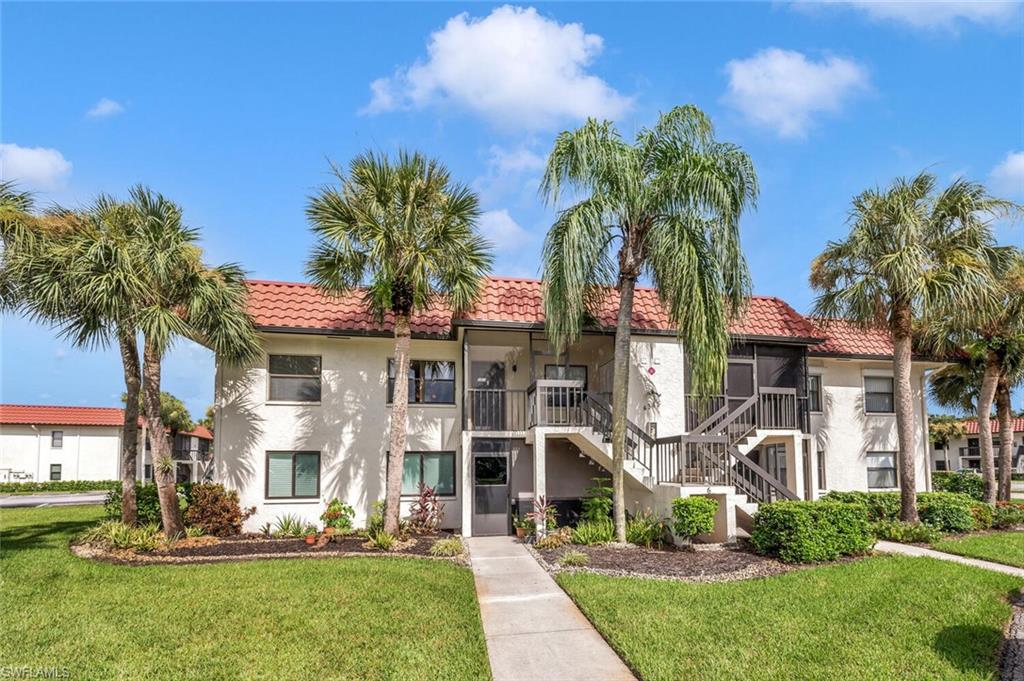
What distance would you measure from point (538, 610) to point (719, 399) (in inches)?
421

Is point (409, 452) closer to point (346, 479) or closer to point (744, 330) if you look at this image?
point (346, 479)

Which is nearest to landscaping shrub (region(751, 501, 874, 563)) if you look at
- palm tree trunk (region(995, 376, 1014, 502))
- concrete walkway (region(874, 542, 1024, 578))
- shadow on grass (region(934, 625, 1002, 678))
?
concrete walkway (region(874, 542, 1024, 578))

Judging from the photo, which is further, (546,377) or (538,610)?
(546,377)

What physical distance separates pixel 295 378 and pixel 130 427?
400 centimetres

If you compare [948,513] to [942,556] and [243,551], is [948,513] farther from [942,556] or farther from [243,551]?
[243,551]

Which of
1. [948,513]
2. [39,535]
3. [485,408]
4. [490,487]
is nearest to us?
[948,513]

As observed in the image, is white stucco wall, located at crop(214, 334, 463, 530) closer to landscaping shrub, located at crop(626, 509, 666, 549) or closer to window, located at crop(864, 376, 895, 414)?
landscaping shrub, located at crop(626, 509, 666, 549)

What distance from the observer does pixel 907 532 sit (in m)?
14.9

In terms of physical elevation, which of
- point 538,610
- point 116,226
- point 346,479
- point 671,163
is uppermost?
point 671,163

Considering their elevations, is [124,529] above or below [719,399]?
below

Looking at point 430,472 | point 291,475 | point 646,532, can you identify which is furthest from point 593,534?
point 291,475

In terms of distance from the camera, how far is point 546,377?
18547 millimetres

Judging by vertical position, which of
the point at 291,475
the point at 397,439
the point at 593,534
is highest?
the point at 397,439

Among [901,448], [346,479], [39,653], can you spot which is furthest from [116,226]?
[901,448]
